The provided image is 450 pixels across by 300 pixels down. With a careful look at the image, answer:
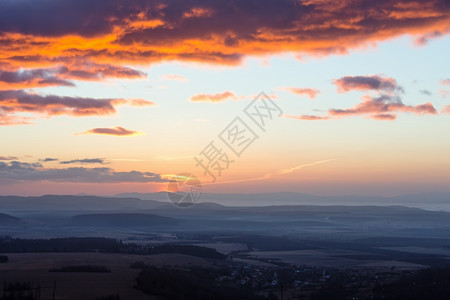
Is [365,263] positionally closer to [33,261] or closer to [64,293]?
[33,261]

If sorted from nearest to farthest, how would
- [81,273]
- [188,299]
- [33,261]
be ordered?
[188,299] < [81,273] < [33,261]

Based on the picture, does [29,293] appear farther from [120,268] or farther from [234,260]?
[234,260]

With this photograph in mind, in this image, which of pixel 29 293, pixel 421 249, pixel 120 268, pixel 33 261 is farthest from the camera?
pixel 421 249

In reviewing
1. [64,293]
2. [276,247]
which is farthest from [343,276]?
[276,247]

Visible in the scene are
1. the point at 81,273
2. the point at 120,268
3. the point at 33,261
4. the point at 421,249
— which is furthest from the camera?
the point at 421,249

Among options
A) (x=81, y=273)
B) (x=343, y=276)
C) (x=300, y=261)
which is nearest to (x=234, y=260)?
(x=300, y=261)

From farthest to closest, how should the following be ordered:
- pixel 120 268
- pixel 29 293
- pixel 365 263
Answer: pixel 365 263 → pixel 120 268 → pixel 29 293

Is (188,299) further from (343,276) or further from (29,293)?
(343,276)

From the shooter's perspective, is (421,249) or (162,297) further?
(421,249)

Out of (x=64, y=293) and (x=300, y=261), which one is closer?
(x=64, y=293)
